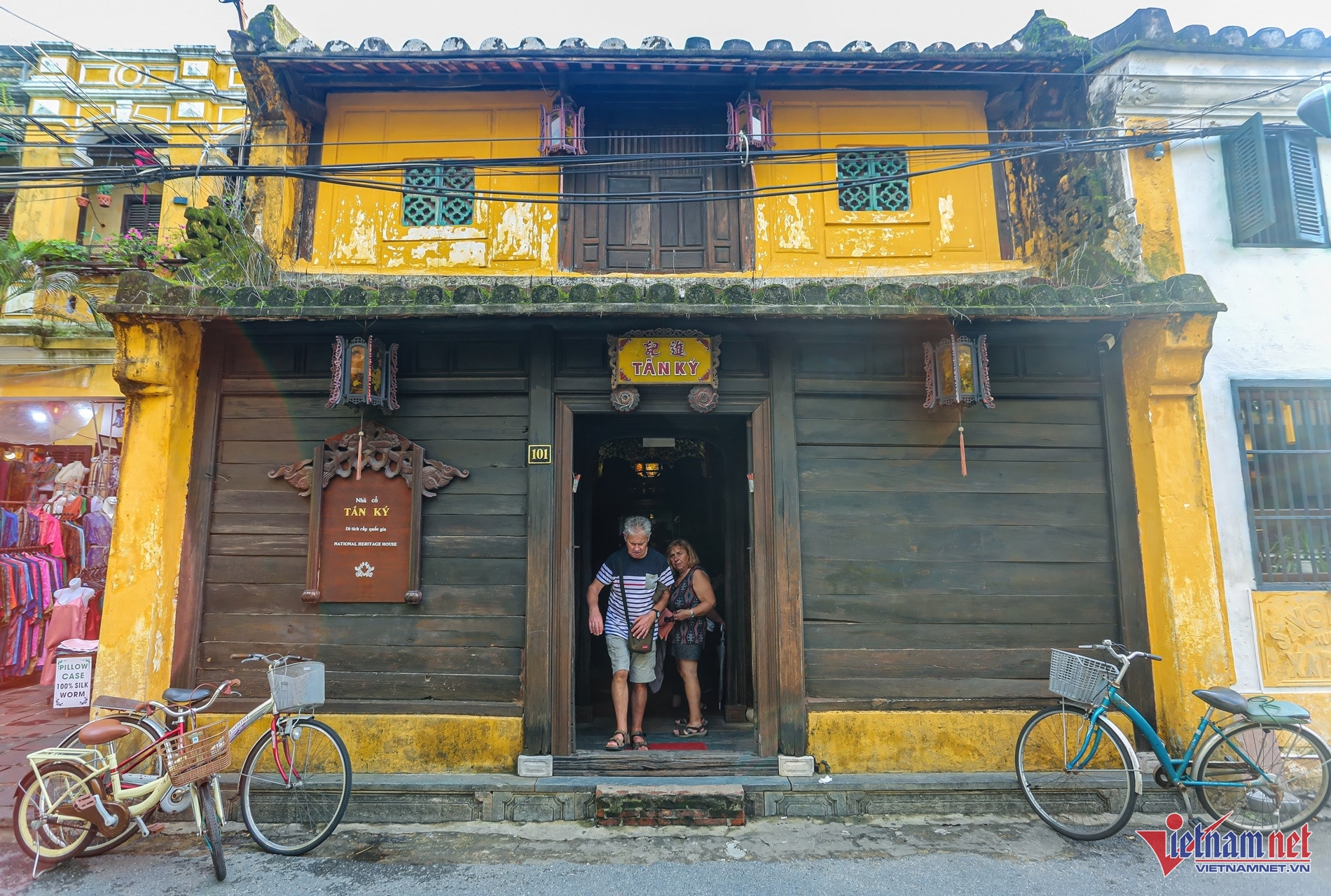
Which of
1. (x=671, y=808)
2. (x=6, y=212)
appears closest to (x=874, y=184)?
(x=671, y=808)

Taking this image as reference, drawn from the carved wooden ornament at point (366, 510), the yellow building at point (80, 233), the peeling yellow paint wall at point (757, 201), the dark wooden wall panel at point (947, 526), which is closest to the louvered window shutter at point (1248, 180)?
the dark wooden wall panel at point (947, 526)

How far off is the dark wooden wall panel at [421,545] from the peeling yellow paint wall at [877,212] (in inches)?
117

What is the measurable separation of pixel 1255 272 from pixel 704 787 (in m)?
6.72

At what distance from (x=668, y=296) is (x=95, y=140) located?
37.5 ft

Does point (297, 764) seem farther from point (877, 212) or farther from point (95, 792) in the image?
point (877, 212)

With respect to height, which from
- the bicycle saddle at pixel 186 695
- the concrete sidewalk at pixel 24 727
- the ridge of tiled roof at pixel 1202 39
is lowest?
the concrete sidewalk at pixel 24 727

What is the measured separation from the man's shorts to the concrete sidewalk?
15.3ft

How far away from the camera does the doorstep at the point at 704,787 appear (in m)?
5.36

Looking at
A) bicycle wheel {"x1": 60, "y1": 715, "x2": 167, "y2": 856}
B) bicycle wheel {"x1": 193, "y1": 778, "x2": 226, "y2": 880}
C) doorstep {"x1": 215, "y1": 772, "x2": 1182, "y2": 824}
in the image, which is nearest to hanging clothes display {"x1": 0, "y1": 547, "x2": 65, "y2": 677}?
bicycle wheel {"x1": 60, "y1": 715, "x2": 167, "y2": 856}

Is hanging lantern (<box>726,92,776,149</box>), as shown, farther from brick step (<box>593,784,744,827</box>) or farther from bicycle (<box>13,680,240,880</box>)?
bicycle (<box>13,680,240,880</box>)

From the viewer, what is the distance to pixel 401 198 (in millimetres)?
6918

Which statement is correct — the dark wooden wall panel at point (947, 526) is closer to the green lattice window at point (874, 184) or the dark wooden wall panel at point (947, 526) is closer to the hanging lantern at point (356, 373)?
the green lattice window at point (874, 184)

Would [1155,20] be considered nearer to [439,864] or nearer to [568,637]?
Result: [568,637]

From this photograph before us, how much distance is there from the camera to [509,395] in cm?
618
